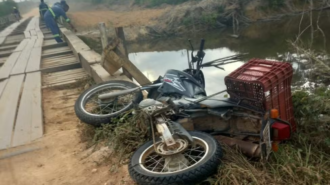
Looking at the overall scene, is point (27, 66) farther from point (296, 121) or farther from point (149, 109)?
point (296, 121)

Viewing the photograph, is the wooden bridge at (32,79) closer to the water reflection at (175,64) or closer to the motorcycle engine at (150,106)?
the motorcycle engine at (150,106)

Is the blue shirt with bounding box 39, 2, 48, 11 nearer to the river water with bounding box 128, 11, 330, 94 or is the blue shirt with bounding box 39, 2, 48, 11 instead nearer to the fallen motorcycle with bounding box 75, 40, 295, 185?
the river water with bounding box 128, 11, 330, 94

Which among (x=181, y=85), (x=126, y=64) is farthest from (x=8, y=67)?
(x=181, y=85)

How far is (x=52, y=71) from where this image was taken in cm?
889

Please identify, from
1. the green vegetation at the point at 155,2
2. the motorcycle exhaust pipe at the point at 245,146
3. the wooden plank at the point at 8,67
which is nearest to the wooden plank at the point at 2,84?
the wooden plank at the point at 8,67

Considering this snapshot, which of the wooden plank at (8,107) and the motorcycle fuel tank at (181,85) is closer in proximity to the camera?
the motorcycle fuel tank at (181,85)

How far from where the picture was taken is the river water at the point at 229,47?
11.0 meters

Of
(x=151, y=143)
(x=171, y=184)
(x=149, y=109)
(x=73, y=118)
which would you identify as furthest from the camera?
(x=73, y=118)

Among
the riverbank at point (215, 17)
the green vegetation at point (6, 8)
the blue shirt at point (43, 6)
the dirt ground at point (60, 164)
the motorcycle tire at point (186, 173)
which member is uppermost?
the green vegetation at point (6, 8)

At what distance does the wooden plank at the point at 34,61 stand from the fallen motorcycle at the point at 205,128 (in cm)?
581

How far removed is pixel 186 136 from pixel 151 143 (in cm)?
42

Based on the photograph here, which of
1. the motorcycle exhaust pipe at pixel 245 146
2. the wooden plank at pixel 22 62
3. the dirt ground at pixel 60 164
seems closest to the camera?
the motorcycle exhaust pipe at pixel 245 146

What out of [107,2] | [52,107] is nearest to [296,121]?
[52,107]

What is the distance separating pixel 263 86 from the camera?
3078 mm
